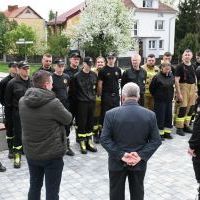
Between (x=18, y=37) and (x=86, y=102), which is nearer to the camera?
(x=86, y=102)

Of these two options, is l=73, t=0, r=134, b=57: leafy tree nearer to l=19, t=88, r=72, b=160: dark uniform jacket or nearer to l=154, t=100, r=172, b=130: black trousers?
l=154, t=100, r=172, b=130: black trousers

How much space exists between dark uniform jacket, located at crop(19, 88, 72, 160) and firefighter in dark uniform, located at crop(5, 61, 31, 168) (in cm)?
244

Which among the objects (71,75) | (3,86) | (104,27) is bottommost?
(3,86)

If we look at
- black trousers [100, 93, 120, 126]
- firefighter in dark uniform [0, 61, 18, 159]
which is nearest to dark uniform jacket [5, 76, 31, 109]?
firefighter in dark uniform [0, 61, 18, 159]

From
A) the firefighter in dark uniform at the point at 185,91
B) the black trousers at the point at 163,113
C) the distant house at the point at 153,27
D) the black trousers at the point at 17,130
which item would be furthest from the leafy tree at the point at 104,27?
the black trousers at the point at 17,130

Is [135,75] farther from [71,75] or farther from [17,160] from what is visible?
[17,160]

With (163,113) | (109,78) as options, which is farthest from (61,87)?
(163,113)

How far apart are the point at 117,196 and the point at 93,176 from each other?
84.0 inches

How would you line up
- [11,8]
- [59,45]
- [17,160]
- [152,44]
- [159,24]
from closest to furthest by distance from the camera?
[17,160]
[59,45]
[152,44]
[159,24]
[11,8]

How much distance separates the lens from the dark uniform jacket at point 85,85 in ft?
26.6

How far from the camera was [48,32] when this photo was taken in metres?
60.6

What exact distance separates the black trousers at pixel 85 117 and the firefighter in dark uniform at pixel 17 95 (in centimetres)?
142

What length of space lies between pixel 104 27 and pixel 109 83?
112 feet

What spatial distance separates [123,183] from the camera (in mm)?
4734
